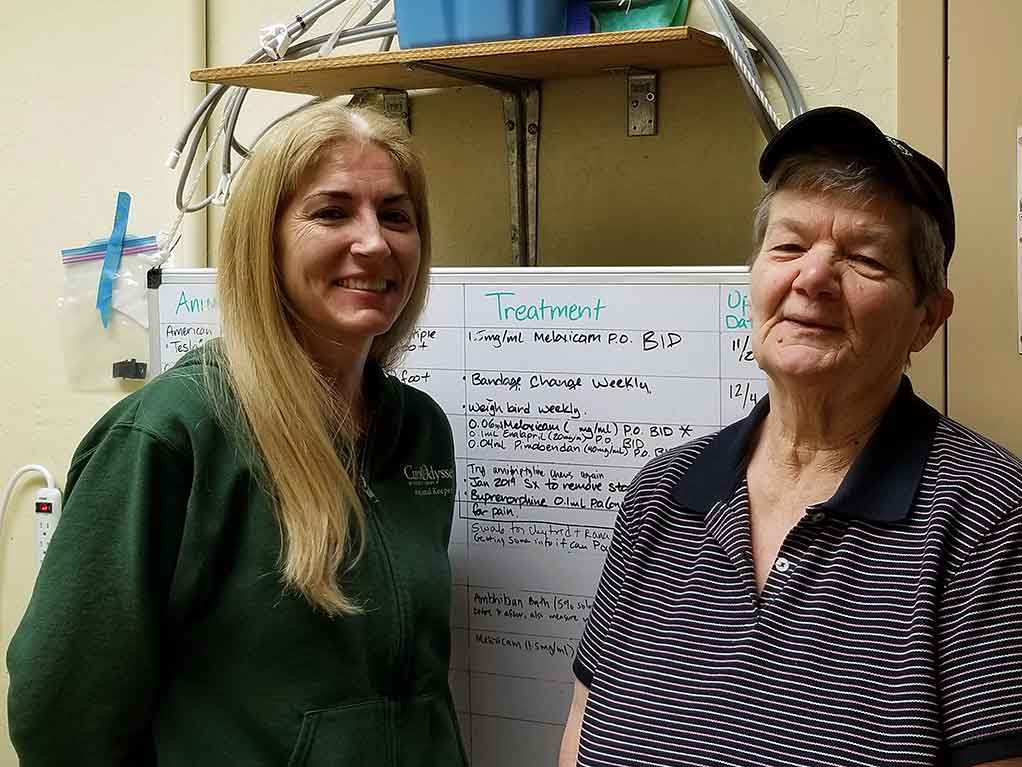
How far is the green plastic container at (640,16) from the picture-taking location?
1.88m

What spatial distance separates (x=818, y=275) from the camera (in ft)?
4.16

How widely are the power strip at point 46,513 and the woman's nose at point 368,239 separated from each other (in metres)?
1.41

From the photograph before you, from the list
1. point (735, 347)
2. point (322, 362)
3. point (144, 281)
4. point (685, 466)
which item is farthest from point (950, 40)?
point (144, 281)

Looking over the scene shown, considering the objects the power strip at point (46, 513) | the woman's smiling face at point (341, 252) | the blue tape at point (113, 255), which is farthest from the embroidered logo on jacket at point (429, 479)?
the power strip at point (46, 513)

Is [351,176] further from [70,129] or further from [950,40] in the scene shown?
[70,129]

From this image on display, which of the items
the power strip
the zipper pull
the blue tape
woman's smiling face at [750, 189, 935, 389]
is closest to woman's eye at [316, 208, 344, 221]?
the zipper pull

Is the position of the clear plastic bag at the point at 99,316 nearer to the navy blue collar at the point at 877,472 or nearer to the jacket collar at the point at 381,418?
the jacket collar at the point at 381,418

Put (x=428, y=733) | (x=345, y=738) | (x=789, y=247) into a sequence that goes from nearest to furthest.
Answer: (x=789, y=247)
(x=345, y=738)
(x=428, y=733)

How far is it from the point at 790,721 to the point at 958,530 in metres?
0.26

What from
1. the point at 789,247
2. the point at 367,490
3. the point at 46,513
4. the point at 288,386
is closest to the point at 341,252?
the point at 288,386

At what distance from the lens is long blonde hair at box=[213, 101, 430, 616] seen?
1451mm

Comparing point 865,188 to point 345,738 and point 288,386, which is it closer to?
point 288,386

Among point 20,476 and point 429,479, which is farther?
point 20,476

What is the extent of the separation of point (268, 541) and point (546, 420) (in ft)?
1.90
